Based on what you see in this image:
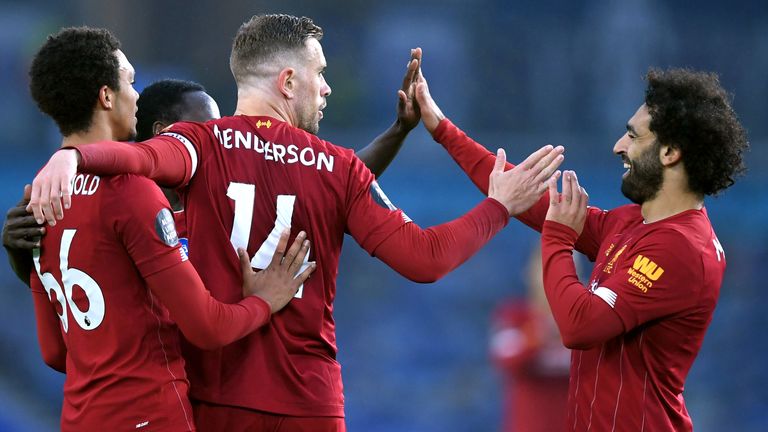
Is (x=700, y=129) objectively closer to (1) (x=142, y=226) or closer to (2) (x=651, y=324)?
(2) (x=651, y=324)

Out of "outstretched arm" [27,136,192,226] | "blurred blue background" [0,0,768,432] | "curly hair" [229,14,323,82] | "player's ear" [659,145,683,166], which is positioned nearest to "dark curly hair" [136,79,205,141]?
"curly hair" [229,14,323,82]

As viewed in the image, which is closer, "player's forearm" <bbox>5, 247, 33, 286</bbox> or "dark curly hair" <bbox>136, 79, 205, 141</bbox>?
"player's forearm" <bbox>5, 247, 33, 286</bbox>

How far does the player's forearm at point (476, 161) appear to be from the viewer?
3842mm

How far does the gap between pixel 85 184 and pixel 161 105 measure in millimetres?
1194

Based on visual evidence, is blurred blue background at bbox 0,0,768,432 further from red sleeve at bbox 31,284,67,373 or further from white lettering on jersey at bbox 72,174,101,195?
white lettering on jersey at bbox 72,174,101,195

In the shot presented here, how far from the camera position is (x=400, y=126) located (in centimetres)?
407

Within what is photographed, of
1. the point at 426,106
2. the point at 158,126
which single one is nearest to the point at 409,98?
the point at 426,106

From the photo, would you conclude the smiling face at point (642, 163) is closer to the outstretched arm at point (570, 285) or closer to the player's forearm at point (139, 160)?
the outstretched arm at point (570, 285)

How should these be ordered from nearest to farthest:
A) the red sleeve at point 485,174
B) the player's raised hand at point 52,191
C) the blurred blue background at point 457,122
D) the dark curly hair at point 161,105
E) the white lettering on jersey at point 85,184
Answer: the player's raised hand at point 52,191 < the white lettering on jersey at point 85,184 < the red sleeve at point 485,174 < the dark curly hair at point 161,105 < the blurred blue background at point 457,122

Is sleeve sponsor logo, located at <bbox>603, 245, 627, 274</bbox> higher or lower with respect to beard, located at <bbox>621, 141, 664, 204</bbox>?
lower

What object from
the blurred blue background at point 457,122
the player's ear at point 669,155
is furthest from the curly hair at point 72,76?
the blurred blue background at point 457,122

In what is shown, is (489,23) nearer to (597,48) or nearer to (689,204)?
(597,48)

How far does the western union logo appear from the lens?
3.20 meters

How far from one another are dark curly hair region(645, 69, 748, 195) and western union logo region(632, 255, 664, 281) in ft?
1.21
